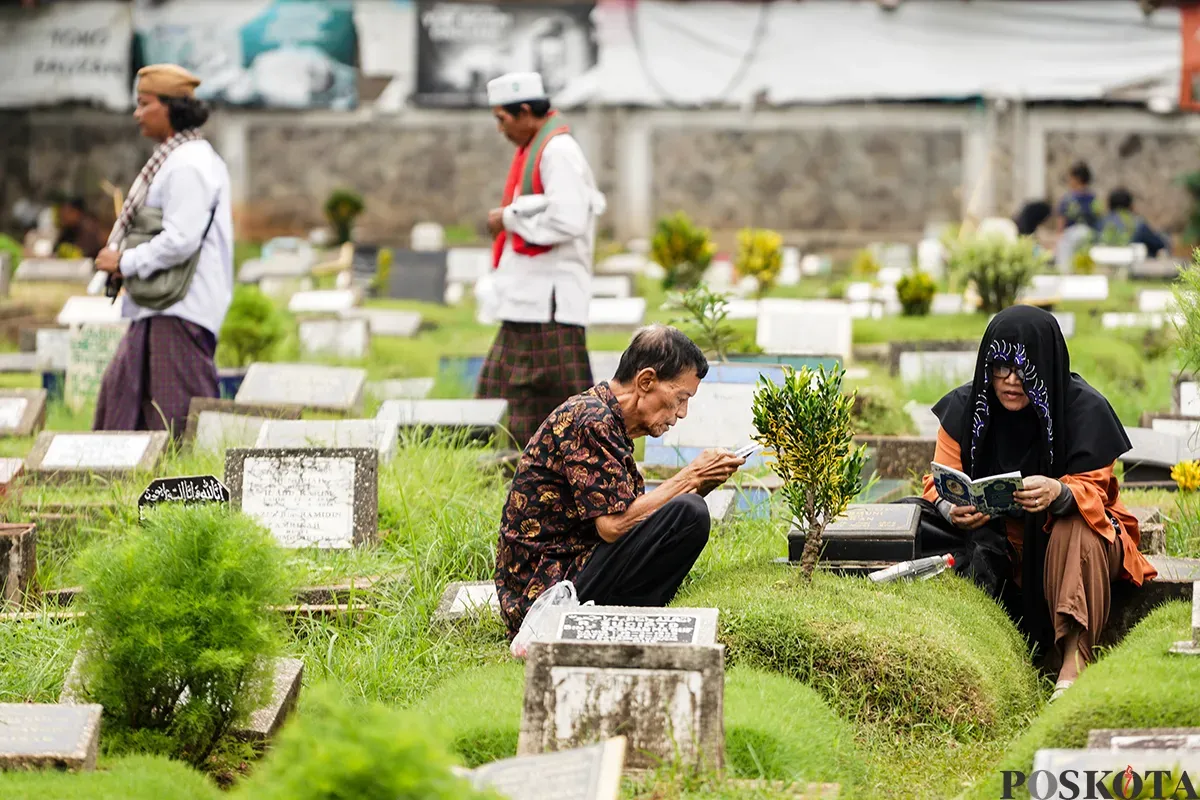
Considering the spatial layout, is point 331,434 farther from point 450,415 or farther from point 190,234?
point 190,234

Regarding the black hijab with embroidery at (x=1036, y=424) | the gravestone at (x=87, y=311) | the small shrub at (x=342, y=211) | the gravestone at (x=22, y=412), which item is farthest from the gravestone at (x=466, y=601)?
the small shrub at (x=342, y=211)

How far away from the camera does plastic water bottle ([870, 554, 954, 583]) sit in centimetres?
565

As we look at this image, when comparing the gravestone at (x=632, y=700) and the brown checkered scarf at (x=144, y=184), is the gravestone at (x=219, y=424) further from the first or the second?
the gravestone at (x=632, y=700)

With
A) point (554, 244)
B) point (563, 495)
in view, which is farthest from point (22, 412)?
point (563, 495)

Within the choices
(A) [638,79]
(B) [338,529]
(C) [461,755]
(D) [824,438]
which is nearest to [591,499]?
(D) [824,438]

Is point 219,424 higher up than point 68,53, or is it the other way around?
point 68,53

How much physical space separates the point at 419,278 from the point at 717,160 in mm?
6656

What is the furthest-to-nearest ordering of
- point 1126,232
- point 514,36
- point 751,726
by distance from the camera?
1. point 514,36
2. point 1126,232
3. point 751,726

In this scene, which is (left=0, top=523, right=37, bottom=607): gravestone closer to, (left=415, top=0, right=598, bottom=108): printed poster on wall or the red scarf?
the red scarf

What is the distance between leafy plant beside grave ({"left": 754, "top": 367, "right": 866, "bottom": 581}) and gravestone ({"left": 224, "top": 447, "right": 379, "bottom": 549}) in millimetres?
1665

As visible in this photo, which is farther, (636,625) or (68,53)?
(68,53)

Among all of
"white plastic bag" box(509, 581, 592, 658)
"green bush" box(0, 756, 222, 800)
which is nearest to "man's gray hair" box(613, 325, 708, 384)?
"white plastic bag" box(509, 581, 592, 658)

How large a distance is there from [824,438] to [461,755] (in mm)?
1615

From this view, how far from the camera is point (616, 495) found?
17.1 ft
